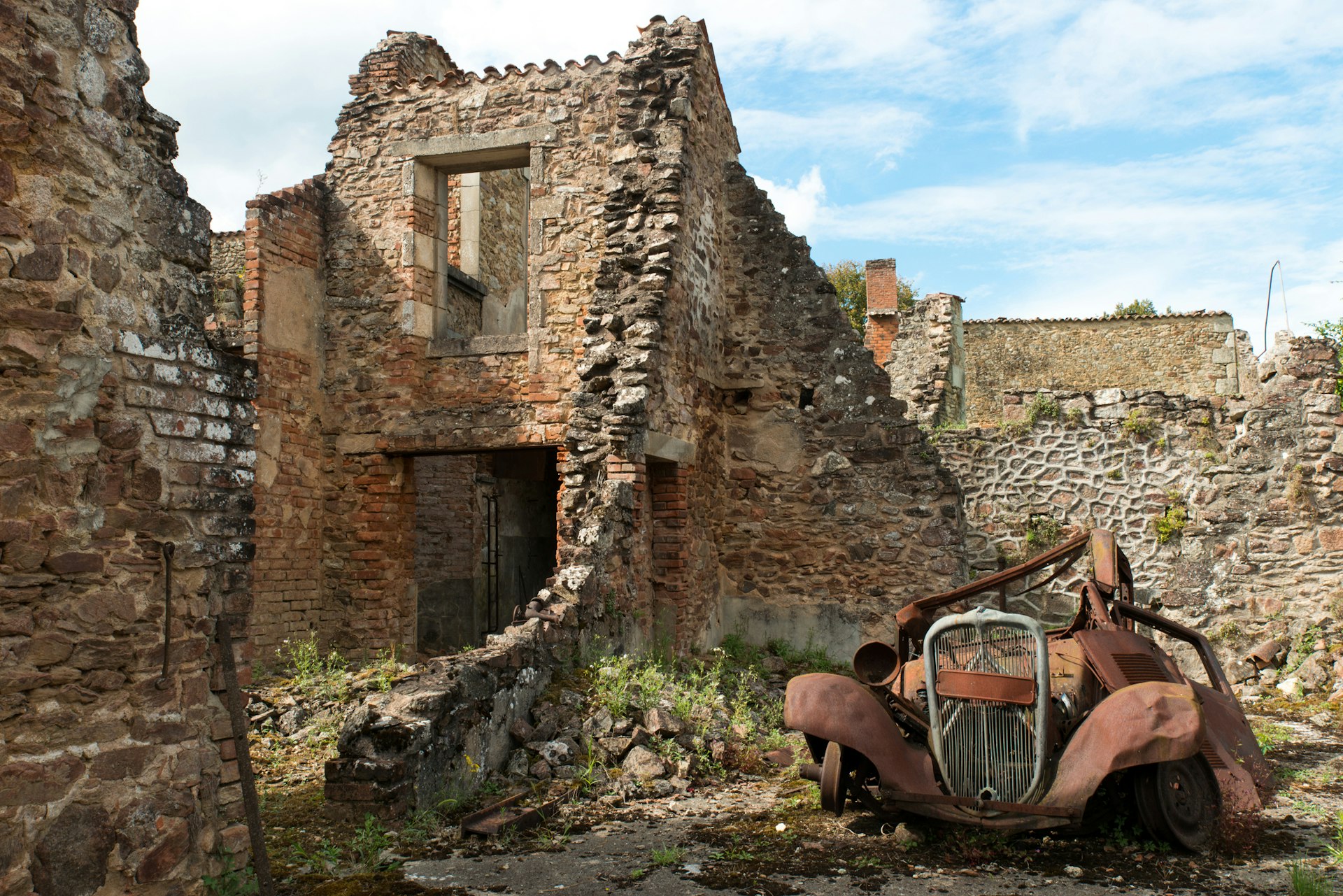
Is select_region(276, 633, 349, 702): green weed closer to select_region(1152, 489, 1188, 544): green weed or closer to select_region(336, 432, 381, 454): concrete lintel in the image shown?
select_region(336, 432, 381, 454): concrete lintel

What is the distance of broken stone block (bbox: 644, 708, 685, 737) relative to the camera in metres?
6.29

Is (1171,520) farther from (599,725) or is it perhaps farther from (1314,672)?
(599,725)

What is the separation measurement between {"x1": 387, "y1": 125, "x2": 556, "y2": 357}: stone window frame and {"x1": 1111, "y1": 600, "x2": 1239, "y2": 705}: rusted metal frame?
6543 mm

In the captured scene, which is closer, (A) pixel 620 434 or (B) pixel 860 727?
(B) pixel 860 727

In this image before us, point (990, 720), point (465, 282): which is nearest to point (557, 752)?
point (990, 720)

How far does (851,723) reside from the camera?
189 inches

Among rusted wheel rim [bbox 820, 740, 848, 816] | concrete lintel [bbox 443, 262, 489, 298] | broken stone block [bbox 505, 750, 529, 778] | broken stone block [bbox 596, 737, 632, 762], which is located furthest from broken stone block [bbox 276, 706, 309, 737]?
concrete lintel [bbox 443, 262, 489, 298]

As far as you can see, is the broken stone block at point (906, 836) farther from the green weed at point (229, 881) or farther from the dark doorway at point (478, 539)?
the dark doorway at point (478, 539)

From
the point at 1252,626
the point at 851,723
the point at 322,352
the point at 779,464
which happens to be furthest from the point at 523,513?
the point at 851,723

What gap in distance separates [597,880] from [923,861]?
1.44 meters

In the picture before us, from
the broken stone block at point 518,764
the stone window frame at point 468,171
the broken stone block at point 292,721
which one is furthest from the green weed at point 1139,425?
the broken stone block at point 292,721

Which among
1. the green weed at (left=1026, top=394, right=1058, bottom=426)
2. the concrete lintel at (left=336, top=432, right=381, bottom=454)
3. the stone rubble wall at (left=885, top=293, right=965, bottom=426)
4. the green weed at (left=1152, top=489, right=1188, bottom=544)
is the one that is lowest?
the green weed at (left=1152, top=489, right=1188, bottom=544)

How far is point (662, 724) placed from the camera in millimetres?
6312

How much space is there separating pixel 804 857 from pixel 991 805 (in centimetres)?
86
